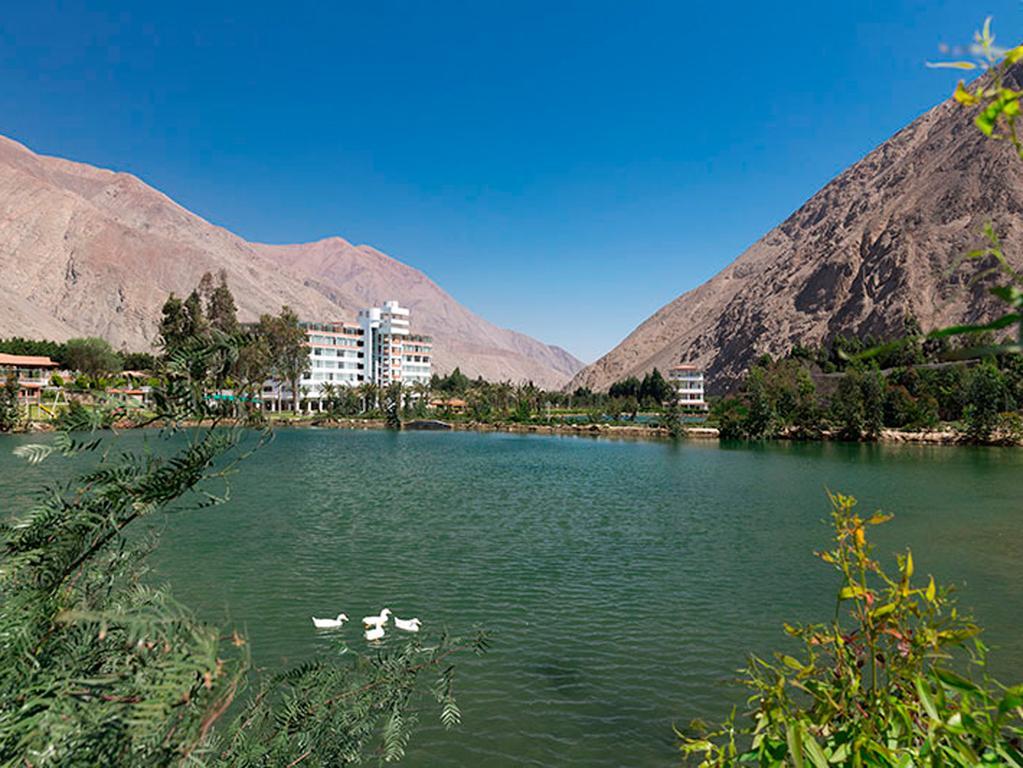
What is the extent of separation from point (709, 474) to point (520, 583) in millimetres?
32261

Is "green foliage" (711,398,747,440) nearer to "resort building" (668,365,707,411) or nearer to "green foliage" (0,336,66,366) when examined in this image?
"resort building" (668,365,707,411)

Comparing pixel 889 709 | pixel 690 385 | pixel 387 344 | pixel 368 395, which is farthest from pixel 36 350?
pixel 889 709

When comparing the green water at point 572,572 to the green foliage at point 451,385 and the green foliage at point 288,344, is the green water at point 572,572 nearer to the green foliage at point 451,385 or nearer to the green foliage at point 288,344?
the green foliage at point 288,344

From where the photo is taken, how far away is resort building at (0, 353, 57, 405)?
87.1m

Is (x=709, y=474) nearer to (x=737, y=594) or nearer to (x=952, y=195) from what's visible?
(x=737, y=594)

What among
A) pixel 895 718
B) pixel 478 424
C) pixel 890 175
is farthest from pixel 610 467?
pixel 890 175

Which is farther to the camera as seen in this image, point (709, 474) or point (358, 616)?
point (709, 474)

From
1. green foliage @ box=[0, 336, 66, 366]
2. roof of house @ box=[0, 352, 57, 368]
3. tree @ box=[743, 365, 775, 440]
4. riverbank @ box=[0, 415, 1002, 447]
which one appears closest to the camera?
riverbank @ box=[0, 415, 1002, 447]

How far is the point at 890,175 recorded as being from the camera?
19762cm

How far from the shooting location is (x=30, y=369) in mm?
96812

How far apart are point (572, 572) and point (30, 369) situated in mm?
105077

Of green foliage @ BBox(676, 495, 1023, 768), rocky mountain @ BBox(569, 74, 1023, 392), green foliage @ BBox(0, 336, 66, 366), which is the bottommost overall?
green foliage @ BBox(676, 495, 1023, 768)

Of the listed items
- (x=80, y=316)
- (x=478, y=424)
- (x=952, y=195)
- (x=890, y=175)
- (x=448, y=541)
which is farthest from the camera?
(x=890, y=175)

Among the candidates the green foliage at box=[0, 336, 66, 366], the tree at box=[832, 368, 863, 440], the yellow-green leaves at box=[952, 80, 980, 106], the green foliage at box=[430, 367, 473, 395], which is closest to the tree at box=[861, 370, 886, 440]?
the tree at box=[832, 368, 863, 440]
